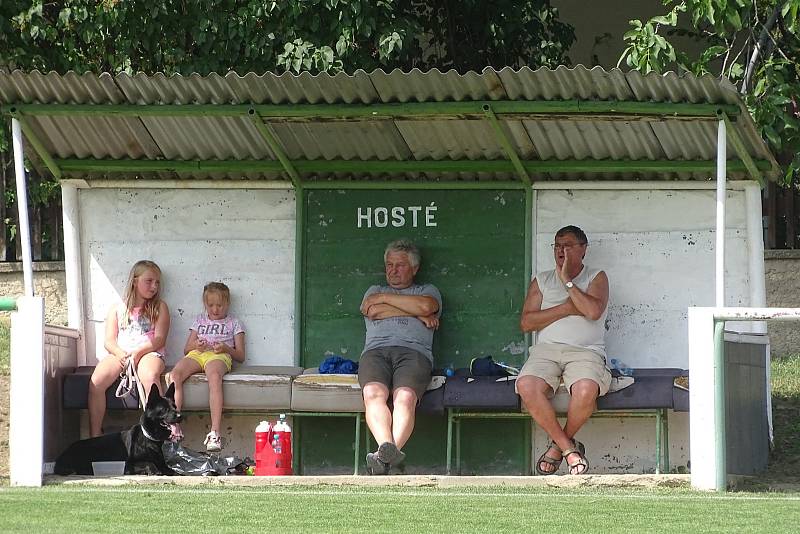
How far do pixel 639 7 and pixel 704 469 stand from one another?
9671 mm

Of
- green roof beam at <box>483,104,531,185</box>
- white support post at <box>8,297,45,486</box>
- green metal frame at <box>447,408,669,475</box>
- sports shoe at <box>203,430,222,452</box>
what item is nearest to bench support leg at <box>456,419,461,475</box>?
green metal frame at <box>447,408,669,475</box>

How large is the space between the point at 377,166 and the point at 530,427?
208cm

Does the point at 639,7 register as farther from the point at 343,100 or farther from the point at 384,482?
the point at 384,482

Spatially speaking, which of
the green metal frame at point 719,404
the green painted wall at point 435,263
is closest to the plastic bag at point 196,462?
the green painted wall at point 435,263

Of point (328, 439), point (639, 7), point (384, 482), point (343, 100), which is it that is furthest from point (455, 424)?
point (639, 7)

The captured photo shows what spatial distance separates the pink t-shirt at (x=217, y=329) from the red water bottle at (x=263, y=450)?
115 centimetres

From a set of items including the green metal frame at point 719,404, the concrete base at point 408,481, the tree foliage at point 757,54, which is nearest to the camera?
the green metal frame at point 719,404

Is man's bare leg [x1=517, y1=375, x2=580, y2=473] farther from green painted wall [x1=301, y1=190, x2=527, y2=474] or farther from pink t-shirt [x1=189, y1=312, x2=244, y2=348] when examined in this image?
pink t-shirt [x1=189, y1=312, x2=244, y2=348]

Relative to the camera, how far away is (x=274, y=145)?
416 inches

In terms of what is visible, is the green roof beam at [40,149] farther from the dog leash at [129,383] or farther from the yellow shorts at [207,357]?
the yellow shorts at [207,357]

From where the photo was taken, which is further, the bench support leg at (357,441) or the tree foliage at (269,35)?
the tree foliage at (269,35)

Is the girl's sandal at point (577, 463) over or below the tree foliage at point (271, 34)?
below

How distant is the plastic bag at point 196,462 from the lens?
32.0 ft

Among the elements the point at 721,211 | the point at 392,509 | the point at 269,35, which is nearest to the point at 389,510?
the point at 392,509
